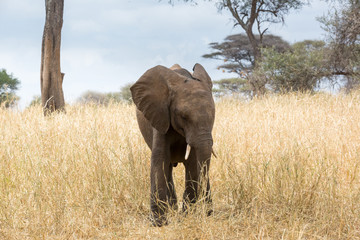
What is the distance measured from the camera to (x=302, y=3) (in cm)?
2067

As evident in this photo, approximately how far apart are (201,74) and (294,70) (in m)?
12.6

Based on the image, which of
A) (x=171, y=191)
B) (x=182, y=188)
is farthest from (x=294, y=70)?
(x=171, y=191)

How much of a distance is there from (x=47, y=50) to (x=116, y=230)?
8542 mm

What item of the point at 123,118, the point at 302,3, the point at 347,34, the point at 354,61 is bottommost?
the point at 123,118

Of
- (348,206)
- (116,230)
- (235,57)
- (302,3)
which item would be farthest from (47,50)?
(235,57)

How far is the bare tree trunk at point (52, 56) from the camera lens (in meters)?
11.3

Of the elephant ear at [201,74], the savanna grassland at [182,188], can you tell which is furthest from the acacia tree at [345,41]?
the elephant ear at [201,74]

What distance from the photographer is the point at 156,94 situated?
370 centimetres

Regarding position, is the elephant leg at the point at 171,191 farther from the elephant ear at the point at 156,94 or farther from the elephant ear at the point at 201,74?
the elephant ear at the point at 201,74

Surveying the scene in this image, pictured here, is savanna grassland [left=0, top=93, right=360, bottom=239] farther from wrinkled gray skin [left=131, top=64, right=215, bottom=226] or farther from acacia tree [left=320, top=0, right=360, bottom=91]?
acacia tree [left=320, top=0, right=360, bottom=91]

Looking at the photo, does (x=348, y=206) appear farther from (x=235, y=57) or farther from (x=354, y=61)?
(x=235, y=57)

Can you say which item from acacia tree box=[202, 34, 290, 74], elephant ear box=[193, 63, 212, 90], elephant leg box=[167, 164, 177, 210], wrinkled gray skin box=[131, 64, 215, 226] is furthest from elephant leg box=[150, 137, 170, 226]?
acacia tree box=[202, 34, 290, 74]

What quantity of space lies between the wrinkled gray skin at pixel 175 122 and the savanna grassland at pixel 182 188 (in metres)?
0.28

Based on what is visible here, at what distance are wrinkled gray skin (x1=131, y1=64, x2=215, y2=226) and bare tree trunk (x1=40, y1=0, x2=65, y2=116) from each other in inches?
316
